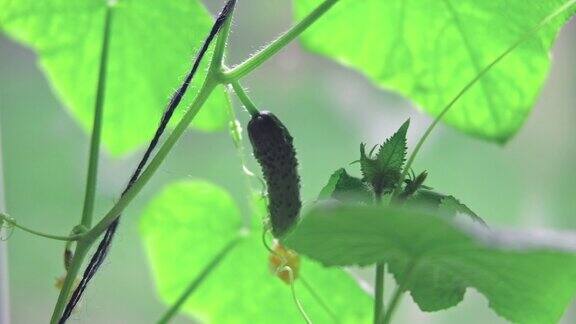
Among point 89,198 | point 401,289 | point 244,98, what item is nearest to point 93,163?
point 89,198

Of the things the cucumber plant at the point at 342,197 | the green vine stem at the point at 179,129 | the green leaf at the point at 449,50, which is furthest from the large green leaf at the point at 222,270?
the green vine stem at the point at 179,129

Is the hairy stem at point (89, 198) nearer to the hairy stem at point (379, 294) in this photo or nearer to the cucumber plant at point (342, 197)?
the cucumber plant at point (342, 197)

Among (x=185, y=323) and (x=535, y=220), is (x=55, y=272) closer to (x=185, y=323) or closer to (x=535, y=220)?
(x=185, y=323)

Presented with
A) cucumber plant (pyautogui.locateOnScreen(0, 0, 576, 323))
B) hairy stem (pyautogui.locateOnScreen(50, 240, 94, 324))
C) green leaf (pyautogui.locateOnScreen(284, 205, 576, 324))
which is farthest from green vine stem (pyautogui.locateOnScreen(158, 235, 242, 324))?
green leaf (pyautogui.locateOnScreen(284, 205, 576, 324))

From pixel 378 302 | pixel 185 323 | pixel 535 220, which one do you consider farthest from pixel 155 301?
pixel 378 302

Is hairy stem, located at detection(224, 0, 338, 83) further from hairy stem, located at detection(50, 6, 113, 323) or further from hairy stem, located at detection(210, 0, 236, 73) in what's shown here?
hairy stem, located at detection(50, 6, 113, 323)
